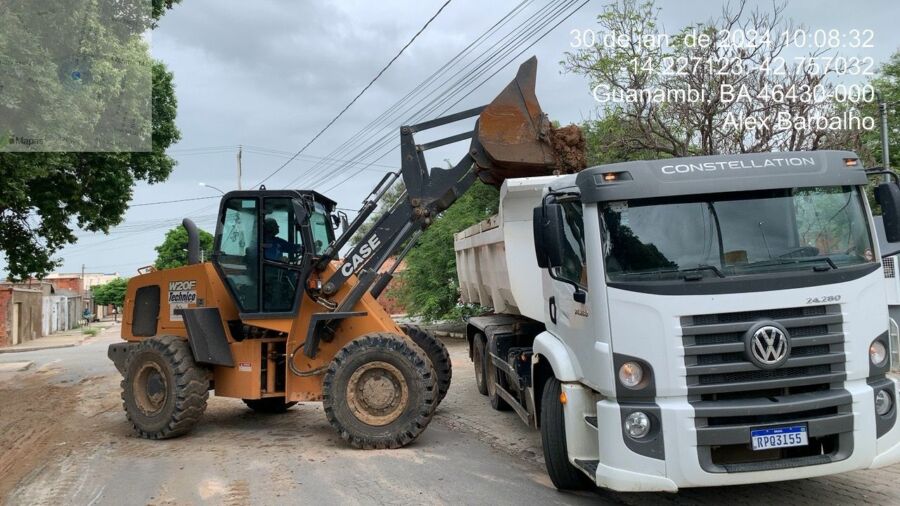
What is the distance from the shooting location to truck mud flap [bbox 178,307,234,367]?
858 centimetres

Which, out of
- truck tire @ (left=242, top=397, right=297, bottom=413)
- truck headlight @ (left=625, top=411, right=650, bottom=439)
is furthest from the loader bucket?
truck tire @ (left=242, top=397, right=297, bottom=413)

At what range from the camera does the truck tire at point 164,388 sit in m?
8.42

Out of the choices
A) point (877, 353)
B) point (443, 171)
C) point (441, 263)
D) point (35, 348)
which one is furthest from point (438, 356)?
point (35, 348)

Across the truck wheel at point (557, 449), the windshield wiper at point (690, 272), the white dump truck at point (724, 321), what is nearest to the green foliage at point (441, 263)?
the truck wheel at point (557, 449)

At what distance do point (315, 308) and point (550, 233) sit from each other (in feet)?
14.2

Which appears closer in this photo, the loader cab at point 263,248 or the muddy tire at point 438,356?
the loader cab at point 263,248

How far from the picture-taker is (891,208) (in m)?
5.13

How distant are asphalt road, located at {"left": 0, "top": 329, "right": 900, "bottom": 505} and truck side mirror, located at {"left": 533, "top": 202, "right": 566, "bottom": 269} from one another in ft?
6.80

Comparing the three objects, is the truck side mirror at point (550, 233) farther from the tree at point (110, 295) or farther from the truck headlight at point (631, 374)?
the tree at point (110, 295)

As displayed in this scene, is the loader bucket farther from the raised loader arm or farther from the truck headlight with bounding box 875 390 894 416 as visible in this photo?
the truck headlight with bounding box 875 390 894 416

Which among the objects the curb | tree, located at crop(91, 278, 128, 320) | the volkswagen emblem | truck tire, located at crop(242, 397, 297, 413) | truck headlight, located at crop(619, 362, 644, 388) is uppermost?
tree, located at crop(91, 278, 128, 320)

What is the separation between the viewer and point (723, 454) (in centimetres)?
463

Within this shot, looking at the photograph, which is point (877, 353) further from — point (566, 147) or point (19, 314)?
point (19, 314)

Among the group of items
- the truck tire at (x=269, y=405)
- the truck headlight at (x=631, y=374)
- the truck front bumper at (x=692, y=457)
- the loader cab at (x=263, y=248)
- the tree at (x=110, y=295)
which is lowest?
the truck tire at (x=269, y=405)
